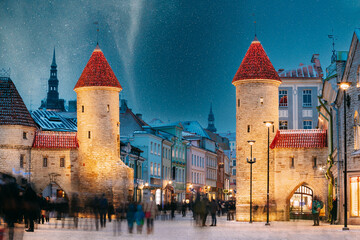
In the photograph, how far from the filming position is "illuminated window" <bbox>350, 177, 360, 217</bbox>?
36.3 metres

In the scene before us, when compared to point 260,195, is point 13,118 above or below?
above

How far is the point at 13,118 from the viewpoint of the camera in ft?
172

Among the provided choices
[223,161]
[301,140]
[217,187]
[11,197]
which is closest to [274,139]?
[301,140]

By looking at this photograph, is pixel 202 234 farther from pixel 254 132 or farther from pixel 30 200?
pixel 254 132

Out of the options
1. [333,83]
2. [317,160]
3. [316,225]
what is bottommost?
[316,225]

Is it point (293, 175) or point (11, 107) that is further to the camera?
point (11, 107)

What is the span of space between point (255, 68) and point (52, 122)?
25.2m

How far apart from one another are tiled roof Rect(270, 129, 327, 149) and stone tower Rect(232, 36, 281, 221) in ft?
2.60

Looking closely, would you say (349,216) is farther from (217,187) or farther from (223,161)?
(223,161)

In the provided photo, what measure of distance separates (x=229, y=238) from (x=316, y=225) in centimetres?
1422

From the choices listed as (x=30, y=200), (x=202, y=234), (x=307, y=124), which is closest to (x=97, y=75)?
(x=307, y=124)

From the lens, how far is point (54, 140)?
2117 inches

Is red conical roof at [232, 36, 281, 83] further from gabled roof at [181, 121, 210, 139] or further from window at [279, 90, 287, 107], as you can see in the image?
gabled roof at [181, 121, 210, 139]

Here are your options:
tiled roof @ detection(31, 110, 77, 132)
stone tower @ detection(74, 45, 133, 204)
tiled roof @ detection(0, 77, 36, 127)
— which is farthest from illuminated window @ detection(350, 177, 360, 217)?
tiled roof @ detection(31, 110, 77, 132)
